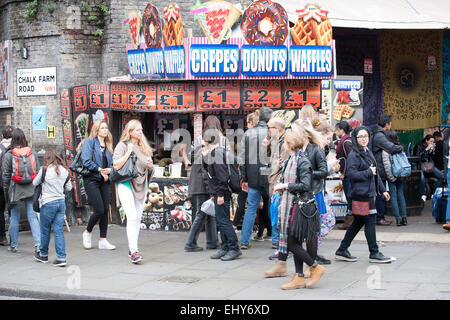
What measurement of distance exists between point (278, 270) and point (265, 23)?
4581 mm

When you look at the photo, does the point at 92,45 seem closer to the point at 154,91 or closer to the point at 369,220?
the point at 154,91

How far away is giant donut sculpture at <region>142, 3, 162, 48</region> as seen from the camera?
37.0ft

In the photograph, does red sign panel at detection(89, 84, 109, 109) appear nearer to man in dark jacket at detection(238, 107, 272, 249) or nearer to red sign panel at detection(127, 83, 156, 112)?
red sign panel at detection(127, 83, 156, 112)

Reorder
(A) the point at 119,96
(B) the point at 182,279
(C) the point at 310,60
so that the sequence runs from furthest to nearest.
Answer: (A) the point at 119,96 < (C) the point at 310,60 < (B) the point at 182,279

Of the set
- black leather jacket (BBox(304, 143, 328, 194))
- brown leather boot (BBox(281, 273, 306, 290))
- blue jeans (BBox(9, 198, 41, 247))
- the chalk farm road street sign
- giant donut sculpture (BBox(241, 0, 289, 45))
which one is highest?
giant donut sculpture (BBox(241, 0, 289, 45))

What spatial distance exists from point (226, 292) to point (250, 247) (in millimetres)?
2702

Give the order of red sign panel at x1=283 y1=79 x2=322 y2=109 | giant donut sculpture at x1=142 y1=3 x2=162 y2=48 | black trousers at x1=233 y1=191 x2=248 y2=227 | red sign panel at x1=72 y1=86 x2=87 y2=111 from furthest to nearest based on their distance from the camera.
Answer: red sign panel at x1=72 y1=86 x2=87 y2=111 < giant donut sculpture at x1=142 y1=3 x2=162 y2=48 < red sign panel at x1=283 y1=79 x2=322 y2=109 < black trousers at x1=233 y1=191 x2=248 y2=227

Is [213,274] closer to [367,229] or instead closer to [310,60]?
[367,229]

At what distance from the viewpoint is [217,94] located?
10953 mm

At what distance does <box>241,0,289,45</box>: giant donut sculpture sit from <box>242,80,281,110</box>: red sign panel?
2.28ft

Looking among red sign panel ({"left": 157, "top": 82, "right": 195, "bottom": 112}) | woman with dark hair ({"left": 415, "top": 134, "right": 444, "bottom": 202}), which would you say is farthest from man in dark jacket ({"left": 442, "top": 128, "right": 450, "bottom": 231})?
red sign panel ({"left": 157, "top": 82, "right": 195, "bottom": 112})

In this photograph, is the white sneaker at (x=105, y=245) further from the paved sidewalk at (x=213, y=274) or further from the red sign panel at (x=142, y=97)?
the red sign panel at (x=142, y=97)

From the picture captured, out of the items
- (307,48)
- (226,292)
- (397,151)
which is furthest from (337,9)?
(226,292)

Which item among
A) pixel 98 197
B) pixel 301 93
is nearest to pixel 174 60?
pixel 301 93
